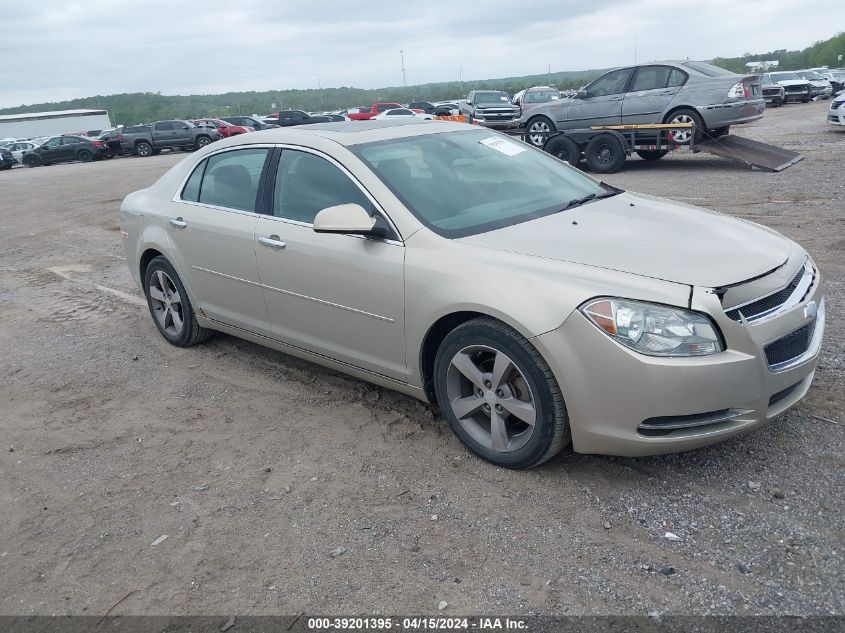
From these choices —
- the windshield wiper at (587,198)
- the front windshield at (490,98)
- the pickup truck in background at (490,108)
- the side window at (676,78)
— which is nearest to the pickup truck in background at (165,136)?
the pickup truck in background at (490,108)

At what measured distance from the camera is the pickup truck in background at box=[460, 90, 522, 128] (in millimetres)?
25875

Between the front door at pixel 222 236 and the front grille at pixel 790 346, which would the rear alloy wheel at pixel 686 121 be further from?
the front grille at pixel 790 346

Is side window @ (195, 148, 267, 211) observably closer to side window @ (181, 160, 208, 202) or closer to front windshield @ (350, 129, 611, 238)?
side window @ (181, 160, 208, 202)

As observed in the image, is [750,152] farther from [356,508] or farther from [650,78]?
[356,508]

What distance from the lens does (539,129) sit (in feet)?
51.7

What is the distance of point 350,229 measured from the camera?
12.0ft

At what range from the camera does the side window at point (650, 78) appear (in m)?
13.8

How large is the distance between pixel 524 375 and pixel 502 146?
193cm

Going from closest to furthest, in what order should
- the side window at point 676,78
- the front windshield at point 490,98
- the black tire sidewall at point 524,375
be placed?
the black tire sidewall at point 524,375
the side window at point 676,78
the front windshield at point 490,98

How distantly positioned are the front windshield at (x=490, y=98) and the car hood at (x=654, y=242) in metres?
24.1

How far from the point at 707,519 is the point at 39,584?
279cm

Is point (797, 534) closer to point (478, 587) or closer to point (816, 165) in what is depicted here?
point (478, 587)

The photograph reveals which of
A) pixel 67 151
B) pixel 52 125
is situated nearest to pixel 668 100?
pixel 67 151

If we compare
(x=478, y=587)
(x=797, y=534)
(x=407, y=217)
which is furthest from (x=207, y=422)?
(x=797, y=534)
